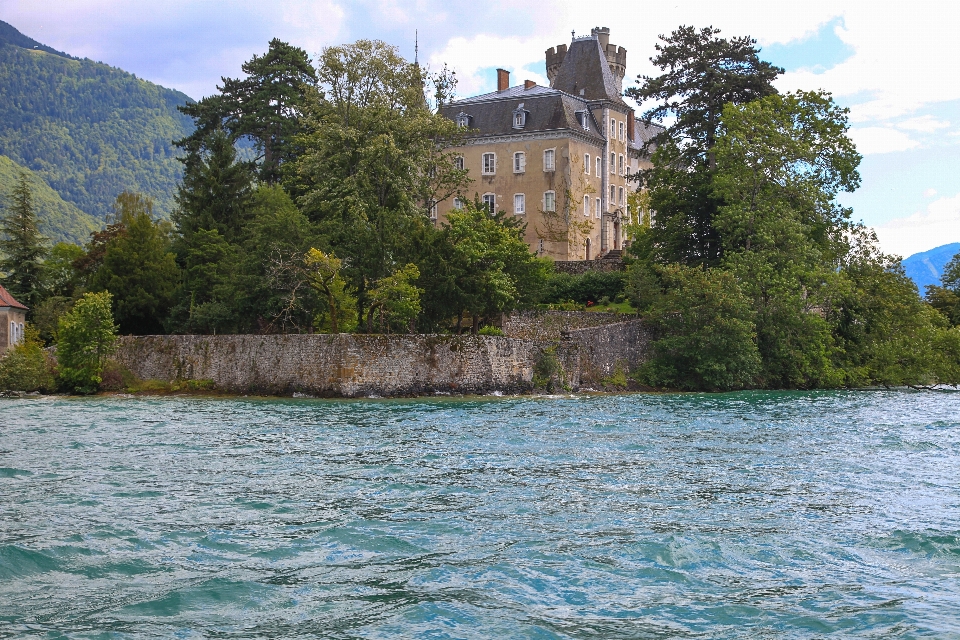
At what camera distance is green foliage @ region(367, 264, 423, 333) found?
1598 inches

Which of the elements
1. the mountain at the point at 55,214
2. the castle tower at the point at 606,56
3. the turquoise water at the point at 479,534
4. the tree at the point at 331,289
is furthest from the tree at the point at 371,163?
the mountain at the point at 55,214

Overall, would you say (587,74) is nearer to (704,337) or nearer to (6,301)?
(704,337)

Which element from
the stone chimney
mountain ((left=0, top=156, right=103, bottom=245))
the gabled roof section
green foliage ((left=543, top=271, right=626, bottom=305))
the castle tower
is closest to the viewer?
green foliage ((left=543, top=271, right=626, bottom=305))

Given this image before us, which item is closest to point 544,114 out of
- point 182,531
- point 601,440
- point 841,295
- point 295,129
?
point 295,129

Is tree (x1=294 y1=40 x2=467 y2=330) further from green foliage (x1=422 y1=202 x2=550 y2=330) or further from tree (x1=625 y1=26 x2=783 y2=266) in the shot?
tree (x1=625 y1=26 x2=783 y2=266)

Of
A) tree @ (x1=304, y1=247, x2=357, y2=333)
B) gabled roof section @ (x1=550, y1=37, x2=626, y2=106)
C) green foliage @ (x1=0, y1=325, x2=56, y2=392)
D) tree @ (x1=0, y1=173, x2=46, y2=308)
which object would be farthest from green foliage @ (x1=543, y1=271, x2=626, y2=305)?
tree @ (x1=0, y1=173, x2=46, y2=308)

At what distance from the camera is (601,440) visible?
23.0 m

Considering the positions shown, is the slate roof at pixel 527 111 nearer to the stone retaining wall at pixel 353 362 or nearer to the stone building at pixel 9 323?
the stone retaining wall at pixel 353 362

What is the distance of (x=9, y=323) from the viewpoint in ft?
154

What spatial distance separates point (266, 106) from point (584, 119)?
799 inches

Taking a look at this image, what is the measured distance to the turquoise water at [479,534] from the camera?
9.30m

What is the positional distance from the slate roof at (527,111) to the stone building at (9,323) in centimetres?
2999

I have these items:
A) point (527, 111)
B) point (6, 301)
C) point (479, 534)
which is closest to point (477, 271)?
point (6, 301)

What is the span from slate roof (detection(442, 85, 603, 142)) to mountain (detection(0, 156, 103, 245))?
103584 mm
